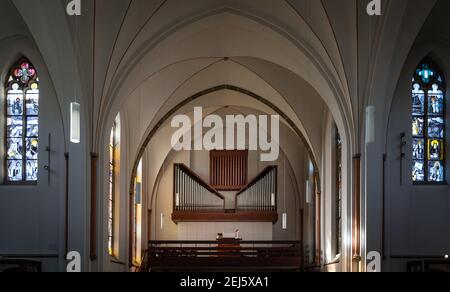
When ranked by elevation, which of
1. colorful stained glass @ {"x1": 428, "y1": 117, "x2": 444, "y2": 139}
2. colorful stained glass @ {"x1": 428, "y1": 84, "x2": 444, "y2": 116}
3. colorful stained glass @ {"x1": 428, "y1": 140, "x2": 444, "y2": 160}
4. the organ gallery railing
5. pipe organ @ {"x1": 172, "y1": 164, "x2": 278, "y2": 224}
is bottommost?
the organ gallery railing

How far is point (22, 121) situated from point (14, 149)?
2.35 ft

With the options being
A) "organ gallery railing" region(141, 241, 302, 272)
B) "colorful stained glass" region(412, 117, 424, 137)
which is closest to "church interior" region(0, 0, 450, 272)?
"colorful stained glass" region(412, 117, 424, 137)

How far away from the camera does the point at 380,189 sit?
19219mm

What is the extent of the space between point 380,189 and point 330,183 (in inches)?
245

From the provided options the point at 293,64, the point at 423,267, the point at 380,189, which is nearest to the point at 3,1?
the point at 293,64

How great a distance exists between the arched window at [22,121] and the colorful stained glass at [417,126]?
9179 mm

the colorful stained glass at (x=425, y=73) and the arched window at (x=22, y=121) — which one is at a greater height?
the colorful stained glass at (x=425, y=73)

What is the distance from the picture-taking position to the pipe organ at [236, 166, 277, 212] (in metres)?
32.5

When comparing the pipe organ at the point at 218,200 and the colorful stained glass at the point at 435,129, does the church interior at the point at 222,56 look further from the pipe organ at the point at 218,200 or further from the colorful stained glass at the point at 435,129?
the pipe organ at the point at 218,200

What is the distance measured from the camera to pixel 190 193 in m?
32.4

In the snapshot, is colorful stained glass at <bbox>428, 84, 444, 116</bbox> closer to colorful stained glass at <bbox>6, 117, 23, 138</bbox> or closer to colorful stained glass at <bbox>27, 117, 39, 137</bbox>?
colorful stained glass at <bbox>27, 117, 39, 137</bbox>

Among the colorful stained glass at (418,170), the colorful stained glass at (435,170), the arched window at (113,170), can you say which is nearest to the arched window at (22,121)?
the arched window at (113,170)

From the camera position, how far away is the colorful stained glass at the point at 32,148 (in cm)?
2039
